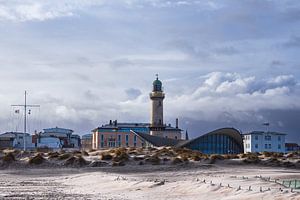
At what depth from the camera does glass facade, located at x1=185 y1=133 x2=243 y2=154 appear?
97344 millimetres

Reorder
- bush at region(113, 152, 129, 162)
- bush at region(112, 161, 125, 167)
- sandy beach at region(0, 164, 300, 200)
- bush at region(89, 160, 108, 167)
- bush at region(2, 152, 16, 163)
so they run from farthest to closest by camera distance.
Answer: bush at region(2, 152, 16, 163) < bush at region(113, 152, 129, 162) < bush at region(89, 160, 108, 167) < bush at region(112, 161, 125, 167) < sandy beach at region(0, 164, 300, 200)

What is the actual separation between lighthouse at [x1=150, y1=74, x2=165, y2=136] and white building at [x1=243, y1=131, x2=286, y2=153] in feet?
55.1

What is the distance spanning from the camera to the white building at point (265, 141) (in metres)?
121

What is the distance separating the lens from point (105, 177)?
4144 cm

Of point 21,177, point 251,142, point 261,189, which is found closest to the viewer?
point 261,189

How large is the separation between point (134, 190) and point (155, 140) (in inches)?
2686

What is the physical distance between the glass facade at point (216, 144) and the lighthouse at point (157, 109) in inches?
939

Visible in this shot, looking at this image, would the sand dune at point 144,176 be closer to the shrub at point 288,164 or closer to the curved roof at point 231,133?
the shrub at point 288,164

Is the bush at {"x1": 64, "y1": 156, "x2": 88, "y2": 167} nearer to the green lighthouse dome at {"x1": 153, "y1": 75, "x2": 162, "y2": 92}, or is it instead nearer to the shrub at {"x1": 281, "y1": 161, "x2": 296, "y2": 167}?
the shrub at {"x1": 281, "y1": 161, "x2": 296, "y2": 167}

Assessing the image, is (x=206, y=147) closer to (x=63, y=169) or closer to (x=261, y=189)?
(x=63, y=169)

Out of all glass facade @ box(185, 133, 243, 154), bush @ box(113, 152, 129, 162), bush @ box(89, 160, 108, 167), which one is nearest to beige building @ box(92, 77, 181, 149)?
glass facade @ box(185, 133, 243, 154)

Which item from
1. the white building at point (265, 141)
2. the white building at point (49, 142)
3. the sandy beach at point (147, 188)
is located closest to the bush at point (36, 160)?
the sandy beach at point (147, 188)

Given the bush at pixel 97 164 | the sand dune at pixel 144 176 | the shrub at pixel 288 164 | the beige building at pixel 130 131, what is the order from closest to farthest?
the sand dune at pixel 144 176 < the bush at pixel 97 164 < the shrub at pixel 288 164 < the beige building at pixel 130 131

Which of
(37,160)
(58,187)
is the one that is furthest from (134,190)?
(37,160)
